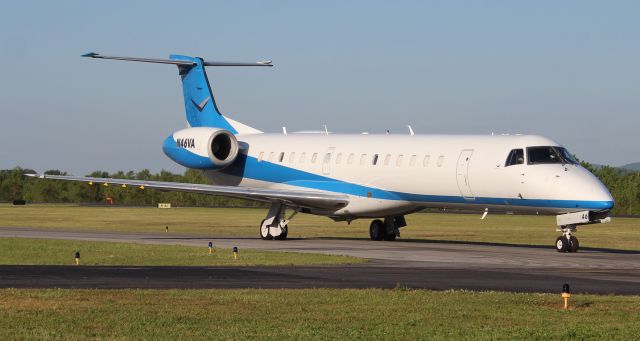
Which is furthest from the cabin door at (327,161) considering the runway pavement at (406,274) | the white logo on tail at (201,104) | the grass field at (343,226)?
the runway pavement at (406,274)

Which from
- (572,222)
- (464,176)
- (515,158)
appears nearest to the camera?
(572,222)

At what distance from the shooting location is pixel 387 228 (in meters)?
41.5

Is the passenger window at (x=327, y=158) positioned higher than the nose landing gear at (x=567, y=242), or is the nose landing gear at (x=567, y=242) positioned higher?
the passenger window at (x=327, y=158)

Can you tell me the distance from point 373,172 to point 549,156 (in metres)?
7.18

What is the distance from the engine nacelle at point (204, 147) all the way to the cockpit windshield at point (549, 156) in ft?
44.5

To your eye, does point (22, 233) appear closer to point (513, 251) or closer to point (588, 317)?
point (513, 251)

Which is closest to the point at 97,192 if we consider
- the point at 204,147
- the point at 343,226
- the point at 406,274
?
the point at 343,226

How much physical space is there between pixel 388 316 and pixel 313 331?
1.89 metres

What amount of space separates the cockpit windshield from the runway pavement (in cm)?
273

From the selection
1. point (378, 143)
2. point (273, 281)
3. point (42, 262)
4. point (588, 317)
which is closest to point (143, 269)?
point (273, 281)

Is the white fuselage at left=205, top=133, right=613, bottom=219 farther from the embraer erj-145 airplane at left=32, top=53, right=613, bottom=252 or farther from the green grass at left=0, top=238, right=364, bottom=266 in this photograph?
the green grass at left=0, top=238, right=364, bottom=266

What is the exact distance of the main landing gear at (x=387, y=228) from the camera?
41312 mm

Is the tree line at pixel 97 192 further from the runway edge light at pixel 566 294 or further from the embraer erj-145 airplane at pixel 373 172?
the runway edge light at pixel 566 294

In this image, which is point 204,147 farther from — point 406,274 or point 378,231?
point 406,274
